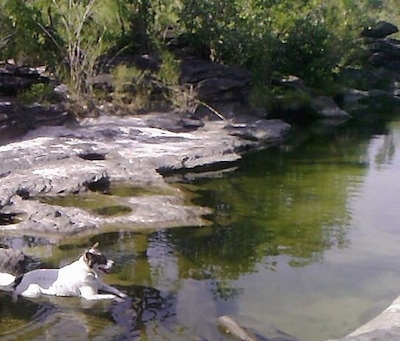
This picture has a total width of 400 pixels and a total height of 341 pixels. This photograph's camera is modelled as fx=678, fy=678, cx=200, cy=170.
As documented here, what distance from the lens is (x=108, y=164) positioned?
1627 cm

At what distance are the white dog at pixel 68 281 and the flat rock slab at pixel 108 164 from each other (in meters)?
2.92

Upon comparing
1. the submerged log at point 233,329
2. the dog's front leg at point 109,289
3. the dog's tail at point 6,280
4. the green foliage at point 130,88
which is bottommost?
the submerged log at point 233,329

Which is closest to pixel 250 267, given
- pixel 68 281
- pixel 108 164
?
pixel 68 281

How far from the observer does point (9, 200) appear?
12969mm

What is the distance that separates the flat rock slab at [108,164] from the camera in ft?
40.6

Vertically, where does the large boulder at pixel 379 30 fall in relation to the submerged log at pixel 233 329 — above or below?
above

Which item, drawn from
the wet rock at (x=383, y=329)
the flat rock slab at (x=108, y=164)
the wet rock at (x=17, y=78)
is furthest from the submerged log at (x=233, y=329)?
the wet rock at (x=17, y=78)

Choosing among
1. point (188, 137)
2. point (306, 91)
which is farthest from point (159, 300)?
point (306, 91)

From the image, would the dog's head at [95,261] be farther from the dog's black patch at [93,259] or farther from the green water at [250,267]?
the green water at [250,267]

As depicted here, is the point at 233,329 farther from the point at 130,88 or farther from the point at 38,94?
the point at 130,88

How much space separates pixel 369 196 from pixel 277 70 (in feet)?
55.0

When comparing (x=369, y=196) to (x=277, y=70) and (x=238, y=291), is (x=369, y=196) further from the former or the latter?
(x=277, y=70)

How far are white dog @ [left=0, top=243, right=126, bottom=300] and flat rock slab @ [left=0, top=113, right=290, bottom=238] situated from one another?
9.57ft

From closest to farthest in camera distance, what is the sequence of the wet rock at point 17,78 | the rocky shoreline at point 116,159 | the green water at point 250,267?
the green water at point 250,267, the rocky shoreline at point 116,159, the wet rock at point 17,78
